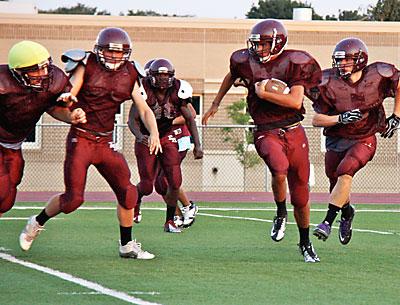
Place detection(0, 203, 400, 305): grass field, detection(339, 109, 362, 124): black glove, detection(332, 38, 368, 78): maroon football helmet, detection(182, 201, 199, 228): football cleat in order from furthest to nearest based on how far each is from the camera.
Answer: detection(182, 201, 199, 228): football cleat → detection(332, 38, 368, 78): maroon football helmet → detection(339, 109, 362, 124): black glove → detection(0, 203, 400, 305): grass field

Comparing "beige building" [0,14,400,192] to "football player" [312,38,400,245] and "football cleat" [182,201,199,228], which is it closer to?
"football cleat" [182,201,199,228]

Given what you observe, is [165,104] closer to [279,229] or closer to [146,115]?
[146,115]

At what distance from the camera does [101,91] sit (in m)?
9.50

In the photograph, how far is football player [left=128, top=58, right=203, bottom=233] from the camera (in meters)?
12.5

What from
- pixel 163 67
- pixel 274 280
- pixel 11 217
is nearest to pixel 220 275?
pixel 274 280

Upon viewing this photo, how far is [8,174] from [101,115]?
95cm

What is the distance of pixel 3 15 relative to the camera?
1059 inches

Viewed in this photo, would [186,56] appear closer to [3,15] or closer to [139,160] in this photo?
[3,15]

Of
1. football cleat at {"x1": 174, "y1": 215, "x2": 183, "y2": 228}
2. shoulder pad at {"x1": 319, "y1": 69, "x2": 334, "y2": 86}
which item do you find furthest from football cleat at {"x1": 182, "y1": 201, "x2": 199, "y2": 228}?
shoulder pad at {"x1": 319, "y1": 69, "x2": 334, "y2": 86}

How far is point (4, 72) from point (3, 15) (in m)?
18.5

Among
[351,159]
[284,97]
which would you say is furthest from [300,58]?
[351,159]

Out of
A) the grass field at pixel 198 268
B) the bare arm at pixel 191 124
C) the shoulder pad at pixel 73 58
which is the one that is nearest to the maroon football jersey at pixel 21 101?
the shoulder pad at pixel 73 58

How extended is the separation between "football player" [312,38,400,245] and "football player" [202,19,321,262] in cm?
59

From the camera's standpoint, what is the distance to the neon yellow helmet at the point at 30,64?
870 centimetres
